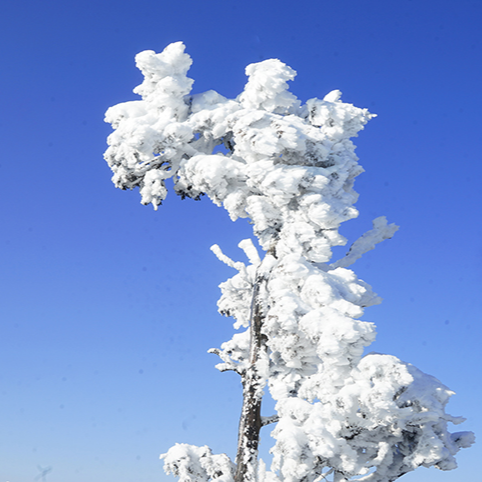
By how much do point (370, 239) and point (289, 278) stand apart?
10.7 feet

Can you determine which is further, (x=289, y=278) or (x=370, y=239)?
(x=370, y=239)

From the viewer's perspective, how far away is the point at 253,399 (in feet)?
38.7

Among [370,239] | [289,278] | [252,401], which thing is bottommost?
[252,401]

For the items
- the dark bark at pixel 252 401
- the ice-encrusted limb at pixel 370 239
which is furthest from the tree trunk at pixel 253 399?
the ice-encrusted limb at pixel 370 239

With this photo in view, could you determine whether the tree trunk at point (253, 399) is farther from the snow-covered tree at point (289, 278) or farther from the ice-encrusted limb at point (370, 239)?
the ice-encrusted limb at point (370, 239)

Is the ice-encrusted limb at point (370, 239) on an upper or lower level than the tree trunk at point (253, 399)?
upper

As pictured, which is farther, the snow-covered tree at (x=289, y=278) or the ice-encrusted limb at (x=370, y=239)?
the ice-encrusted limb at (x=370, y=239)

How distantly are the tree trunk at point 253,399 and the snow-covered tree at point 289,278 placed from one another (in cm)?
2

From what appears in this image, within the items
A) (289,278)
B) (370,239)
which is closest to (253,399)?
(289,278)

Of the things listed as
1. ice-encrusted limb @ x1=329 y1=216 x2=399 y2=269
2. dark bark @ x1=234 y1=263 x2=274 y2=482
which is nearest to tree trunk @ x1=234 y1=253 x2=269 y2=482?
dark bark @ x1=234 y1=263 x2=274 y2=482

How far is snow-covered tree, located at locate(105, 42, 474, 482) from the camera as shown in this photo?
10688 mm

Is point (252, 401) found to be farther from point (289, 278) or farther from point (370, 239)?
point (370, 239)

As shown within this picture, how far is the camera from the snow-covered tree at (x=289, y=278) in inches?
421

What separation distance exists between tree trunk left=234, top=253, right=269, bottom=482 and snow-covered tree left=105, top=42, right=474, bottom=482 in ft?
0.08
